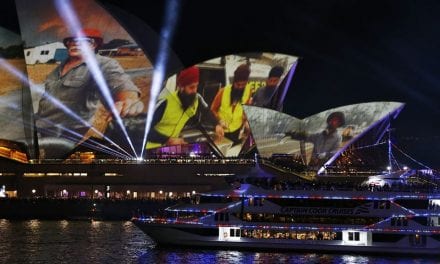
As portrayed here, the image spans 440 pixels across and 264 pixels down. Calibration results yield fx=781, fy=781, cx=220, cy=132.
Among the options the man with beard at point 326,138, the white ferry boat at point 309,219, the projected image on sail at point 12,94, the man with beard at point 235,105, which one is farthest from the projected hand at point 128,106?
the white ferry boat at point 309,219

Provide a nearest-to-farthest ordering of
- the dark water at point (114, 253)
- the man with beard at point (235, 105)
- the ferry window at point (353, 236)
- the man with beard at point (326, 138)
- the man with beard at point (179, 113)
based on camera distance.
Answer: the dark water at point (114, 253) < the ferry window at point (353, 236) < the man with beard at point (326, 138) < the man with beard at point (235, 105) < the man with beard at point (179, 113)

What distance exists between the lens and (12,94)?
6894 centimetres

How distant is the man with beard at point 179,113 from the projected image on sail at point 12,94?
11341 millimetres

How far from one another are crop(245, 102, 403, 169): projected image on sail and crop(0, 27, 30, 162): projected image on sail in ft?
65.7

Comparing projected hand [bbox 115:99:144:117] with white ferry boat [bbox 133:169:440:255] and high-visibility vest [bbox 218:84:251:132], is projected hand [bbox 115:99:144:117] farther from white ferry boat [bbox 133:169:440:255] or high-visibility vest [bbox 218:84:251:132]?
white ferry boat [bbox 133:169:440:255]

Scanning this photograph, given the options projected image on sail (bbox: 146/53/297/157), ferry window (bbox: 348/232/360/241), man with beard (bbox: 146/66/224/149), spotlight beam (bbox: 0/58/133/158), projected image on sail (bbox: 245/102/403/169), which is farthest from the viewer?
man with beard (bbox: 146/66/224/149)

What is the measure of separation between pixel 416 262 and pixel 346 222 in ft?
12.5

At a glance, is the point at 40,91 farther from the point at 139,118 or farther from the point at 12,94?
the point at 139,118

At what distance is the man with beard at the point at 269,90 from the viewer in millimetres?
67875

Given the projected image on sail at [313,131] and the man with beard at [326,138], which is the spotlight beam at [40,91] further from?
the man with beard at [326,138]

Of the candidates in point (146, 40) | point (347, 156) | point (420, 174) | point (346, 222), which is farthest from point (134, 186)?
point (346, 222)

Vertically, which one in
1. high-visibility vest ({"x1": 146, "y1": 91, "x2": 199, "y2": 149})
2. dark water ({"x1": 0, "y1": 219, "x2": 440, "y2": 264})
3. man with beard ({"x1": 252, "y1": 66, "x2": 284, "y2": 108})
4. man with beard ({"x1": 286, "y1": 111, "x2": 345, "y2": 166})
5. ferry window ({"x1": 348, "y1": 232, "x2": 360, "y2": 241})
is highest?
man with beard ({"x1": 252, "y1": 66, "x2": 284, "y2": 108})

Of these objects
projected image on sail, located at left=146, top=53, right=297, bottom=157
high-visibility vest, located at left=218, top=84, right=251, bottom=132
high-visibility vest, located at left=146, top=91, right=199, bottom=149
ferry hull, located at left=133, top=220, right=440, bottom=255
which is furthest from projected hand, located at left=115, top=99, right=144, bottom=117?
ferry hull, located at left=133, top=220, right=440, bottom=255

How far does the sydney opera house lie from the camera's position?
211ft
